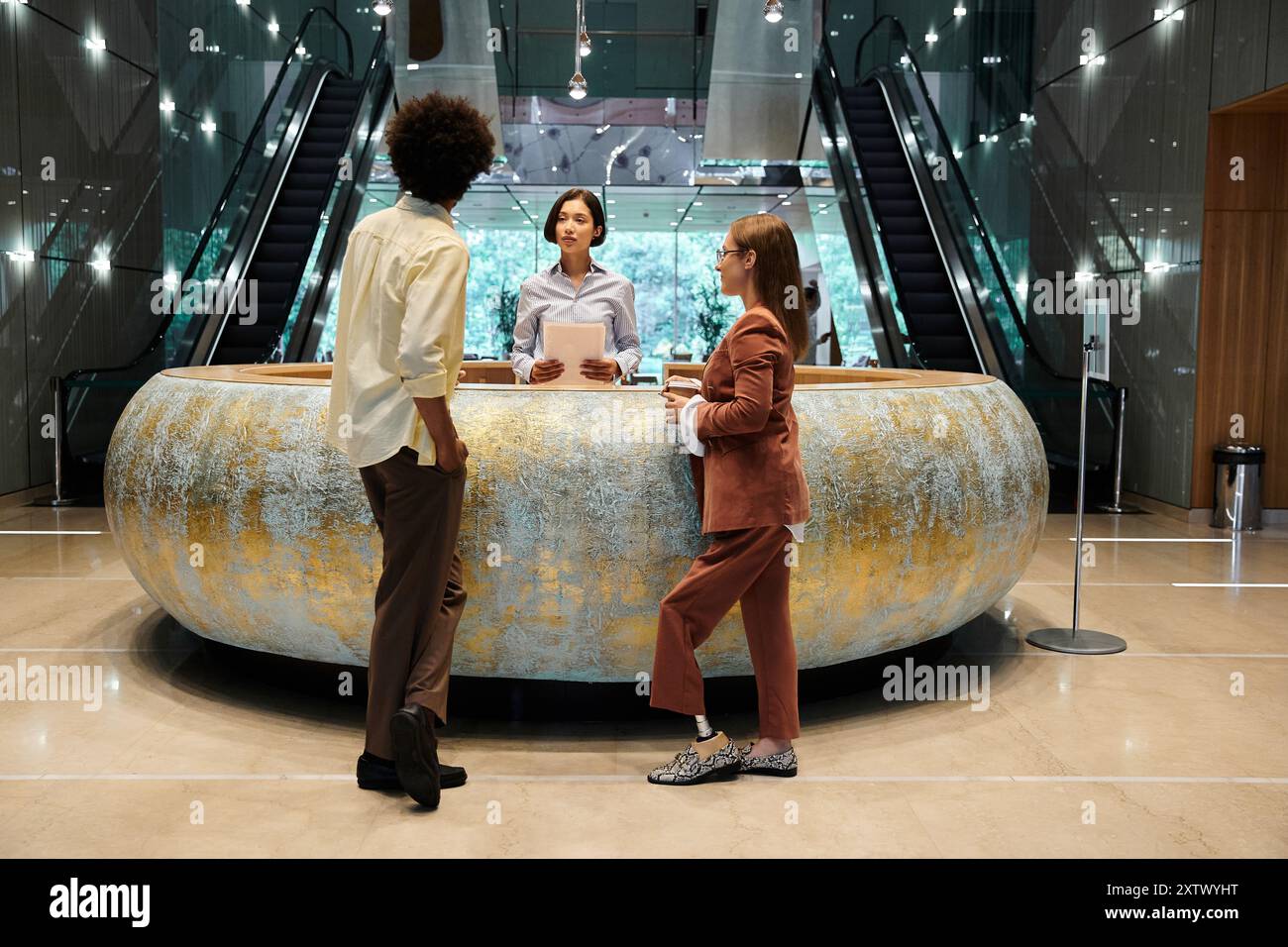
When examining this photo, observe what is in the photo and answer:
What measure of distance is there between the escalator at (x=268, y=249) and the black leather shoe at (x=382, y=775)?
6.90m

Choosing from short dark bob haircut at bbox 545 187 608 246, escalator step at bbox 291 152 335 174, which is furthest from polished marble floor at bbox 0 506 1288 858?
escalator step at bbox 291 152 335 174

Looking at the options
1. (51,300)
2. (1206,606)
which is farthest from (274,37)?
(1206,606)

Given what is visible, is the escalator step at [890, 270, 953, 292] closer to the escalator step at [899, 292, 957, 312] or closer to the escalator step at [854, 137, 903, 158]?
the escalator step at [899, 292, 957, 312]

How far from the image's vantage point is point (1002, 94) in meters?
13.3

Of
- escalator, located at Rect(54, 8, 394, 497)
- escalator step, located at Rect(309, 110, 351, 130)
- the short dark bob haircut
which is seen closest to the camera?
the short dark bob haircut

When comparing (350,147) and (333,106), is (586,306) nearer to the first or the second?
(350,147)

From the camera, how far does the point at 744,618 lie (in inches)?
141

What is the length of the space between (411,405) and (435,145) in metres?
0.73

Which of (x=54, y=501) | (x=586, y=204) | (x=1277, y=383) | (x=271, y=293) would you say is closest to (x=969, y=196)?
(x=1277, y=383)

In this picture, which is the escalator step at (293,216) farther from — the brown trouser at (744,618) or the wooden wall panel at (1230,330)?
the brown trouser at (744,618)

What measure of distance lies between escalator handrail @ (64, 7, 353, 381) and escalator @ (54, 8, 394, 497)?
0.06 feet

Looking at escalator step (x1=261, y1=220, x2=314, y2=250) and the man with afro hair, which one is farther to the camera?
escalator step (x1=261, y1=220, x2=314, y2=250)

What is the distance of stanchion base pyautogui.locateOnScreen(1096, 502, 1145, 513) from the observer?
937 cm
